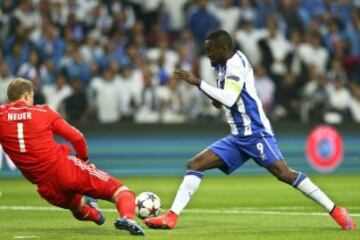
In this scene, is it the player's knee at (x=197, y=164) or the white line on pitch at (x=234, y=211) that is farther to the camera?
the white line on pitch at (x=234, y=211)

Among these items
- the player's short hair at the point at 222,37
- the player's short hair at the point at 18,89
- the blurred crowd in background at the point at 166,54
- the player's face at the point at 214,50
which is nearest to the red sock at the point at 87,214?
the player's short hair at the point at 18,89

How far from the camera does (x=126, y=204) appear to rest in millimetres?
10578

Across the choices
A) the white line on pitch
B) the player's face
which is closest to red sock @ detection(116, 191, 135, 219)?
the player's face

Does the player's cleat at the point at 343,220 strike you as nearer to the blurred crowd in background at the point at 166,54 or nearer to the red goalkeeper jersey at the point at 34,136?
the red goalkeeper jersey at the point at 34,136

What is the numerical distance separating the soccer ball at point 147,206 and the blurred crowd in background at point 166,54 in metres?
10.8

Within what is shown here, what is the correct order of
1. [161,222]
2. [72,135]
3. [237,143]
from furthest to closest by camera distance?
[237,143], [161,222], [72,135]

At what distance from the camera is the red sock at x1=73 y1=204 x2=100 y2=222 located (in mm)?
11398

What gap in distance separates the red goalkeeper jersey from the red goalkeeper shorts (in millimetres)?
72

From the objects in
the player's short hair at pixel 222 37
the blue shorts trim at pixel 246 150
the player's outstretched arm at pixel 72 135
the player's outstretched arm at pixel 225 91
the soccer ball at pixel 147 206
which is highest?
the player's short hair at pixel 222 37

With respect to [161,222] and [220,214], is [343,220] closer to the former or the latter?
[161,222]

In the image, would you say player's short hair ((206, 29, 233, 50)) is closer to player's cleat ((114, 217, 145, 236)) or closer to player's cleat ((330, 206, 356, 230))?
player's cleat ((330, 206, 356, 230))

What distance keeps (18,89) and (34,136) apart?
19.7 inches

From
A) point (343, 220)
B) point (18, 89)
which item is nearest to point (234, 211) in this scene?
point (343, 220)

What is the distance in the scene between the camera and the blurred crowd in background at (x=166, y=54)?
22.9 m
